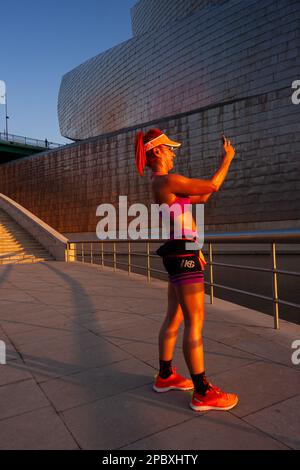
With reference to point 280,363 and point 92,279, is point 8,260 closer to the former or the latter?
point 92,279

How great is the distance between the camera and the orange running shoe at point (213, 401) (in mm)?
2125

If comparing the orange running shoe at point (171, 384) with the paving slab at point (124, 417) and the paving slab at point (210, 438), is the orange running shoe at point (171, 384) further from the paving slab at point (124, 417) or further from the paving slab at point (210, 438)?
the paving slab at point (210, 438)

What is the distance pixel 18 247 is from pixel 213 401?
575 inches

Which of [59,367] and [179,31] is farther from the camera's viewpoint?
[179,31]

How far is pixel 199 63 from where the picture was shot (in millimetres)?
38375

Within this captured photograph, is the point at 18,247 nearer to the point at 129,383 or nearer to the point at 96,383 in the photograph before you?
the point at 96,383

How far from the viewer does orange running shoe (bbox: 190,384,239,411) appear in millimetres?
2125

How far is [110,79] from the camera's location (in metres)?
55.3

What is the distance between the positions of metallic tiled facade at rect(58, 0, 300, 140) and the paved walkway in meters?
26.9

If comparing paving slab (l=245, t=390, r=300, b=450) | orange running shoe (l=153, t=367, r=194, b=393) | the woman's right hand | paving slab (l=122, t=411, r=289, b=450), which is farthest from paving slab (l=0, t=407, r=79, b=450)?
the woman's right hand

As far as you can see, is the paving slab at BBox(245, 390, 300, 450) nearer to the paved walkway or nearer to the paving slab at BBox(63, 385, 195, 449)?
the paved walkway

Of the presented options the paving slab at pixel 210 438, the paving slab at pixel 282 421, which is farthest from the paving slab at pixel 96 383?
the paving slab at pixel 282 421
